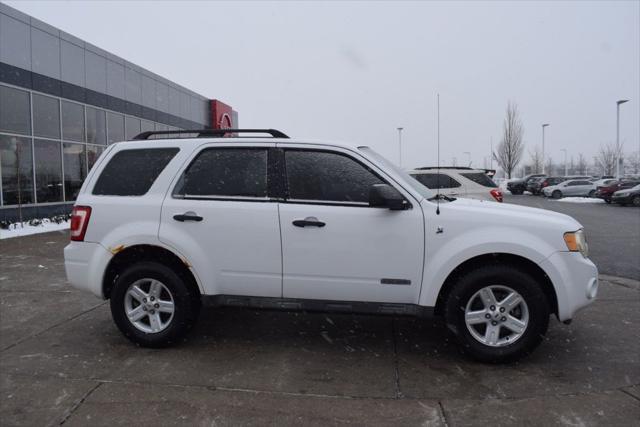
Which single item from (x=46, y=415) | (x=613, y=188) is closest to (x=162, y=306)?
(x=46, y=415)

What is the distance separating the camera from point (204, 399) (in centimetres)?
348

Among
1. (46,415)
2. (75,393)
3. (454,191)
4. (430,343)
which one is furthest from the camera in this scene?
(454,191)

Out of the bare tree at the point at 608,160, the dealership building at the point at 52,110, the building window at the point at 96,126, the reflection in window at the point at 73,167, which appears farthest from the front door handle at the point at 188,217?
the bare tree at the point at 608,160

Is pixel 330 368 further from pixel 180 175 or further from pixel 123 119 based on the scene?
pixel 123 119

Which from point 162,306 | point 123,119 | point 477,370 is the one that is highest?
point 123,119

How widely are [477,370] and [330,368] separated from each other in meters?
1.20

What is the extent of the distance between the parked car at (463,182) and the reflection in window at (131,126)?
1536 cm

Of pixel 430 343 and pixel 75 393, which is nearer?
pixel 75 393

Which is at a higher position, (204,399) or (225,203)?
(225,203)

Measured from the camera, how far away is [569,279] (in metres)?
4.02

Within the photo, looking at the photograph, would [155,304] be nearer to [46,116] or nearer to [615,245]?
[615,245]

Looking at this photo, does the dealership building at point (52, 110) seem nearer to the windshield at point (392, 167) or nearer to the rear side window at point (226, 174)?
the rear side window at point (226, 174)

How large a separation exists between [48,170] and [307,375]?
16.6m

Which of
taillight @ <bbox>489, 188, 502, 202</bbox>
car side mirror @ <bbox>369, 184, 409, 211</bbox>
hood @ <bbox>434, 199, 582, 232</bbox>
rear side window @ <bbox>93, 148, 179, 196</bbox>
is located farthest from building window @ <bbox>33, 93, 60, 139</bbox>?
hood @ <bbox>434, 199, 582, 232</bbox>
